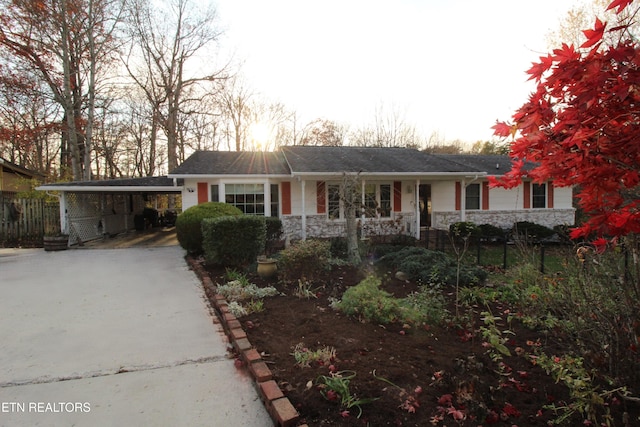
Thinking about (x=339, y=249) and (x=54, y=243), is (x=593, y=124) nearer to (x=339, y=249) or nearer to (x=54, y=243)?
(x=339, y=249)

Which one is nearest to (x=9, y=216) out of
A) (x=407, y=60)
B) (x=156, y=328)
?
(x=156, y=328)

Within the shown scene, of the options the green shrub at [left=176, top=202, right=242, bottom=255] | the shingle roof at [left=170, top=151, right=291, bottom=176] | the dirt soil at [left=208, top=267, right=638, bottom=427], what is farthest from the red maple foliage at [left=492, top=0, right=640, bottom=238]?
the shingle roof at [left=170, top=151, right=291, bottom=176]

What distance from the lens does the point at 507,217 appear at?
15633mm

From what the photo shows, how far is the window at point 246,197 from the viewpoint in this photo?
12977 millimetres

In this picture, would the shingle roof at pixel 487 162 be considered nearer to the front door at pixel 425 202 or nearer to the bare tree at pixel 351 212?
the front door at pixel 425 202

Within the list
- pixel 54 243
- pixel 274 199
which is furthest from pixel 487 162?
pixel 54 243

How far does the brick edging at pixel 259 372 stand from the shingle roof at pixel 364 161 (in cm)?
797

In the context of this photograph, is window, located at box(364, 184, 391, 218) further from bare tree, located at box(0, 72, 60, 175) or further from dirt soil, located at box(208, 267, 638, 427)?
bare tree, located at box(0, 72, 60, 175)

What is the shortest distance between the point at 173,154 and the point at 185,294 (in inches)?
714

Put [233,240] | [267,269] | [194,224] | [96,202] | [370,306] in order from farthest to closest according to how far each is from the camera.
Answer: [96,202]
[194,224]
[233,240]
[267,269]
[370,306]

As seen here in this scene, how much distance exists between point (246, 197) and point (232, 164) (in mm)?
1717

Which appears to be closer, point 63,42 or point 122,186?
point 122,186

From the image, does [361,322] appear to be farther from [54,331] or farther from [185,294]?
[54,331]

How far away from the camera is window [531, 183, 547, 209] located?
15.8m
